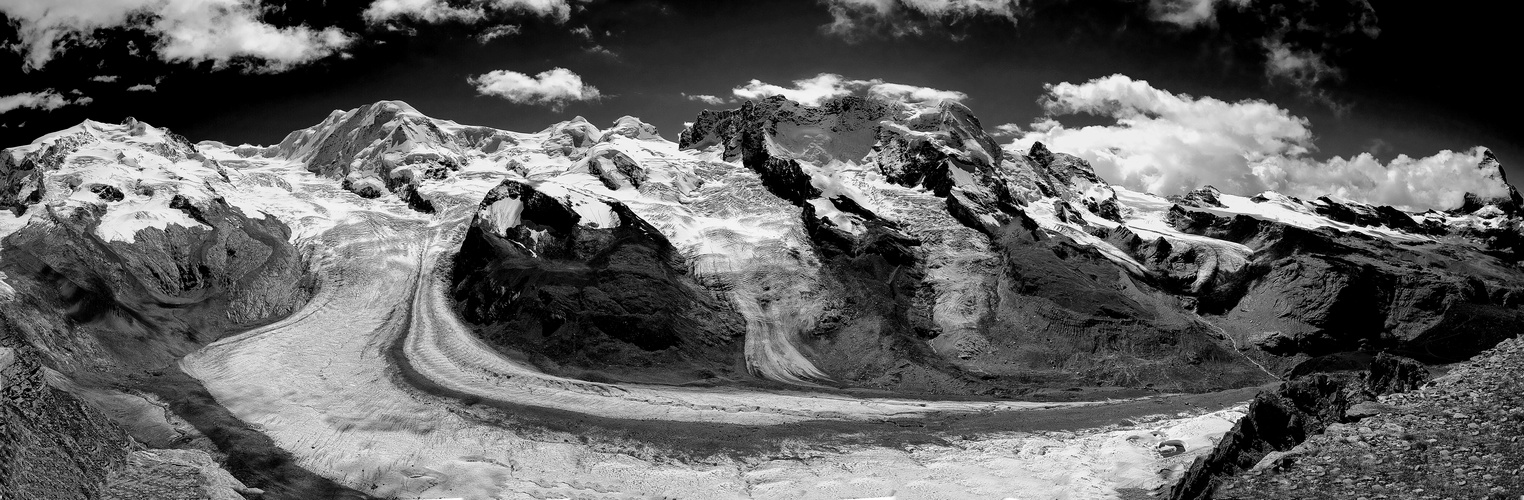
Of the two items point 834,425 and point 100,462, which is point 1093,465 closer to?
point 834,425

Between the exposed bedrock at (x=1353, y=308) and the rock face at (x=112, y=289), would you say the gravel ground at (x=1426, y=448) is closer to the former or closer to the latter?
the rock face at (x=112, y=289)

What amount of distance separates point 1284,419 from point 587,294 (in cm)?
9187

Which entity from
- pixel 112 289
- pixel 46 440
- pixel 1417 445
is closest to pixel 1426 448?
pixel 1417 445

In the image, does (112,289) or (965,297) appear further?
(965,297)

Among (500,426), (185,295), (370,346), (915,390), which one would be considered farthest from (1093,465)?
(185,295)

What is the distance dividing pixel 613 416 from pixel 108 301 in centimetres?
6861

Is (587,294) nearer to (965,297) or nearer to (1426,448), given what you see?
(965,297)

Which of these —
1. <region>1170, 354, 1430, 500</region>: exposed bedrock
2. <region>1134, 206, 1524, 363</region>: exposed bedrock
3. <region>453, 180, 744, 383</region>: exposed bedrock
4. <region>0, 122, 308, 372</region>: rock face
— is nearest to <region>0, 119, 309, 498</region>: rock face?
<region>0, 122, 308, 372</region>: rock face

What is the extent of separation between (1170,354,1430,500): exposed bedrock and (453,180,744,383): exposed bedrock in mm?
67621

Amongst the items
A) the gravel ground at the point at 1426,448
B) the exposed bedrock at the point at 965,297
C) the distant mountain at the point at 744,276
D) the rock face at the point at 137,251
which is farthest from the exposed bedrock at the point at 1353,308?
the rock face at the point at 137,251

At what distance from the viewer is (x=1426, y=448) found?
25969mm

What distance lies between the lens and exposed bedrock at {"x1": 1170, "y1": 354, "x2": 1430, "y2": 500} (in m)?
35.3

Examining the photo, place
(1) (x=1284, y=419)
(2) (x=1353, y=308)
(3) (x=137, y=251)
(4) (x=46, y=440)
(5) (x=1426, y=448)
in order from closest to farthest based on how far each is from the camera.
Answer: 1. (5) (x=1426, y=448)
2. (4) (x=46, y=440)
3. (1) (x=1284, y=419)
4. (3) (x=137, y=251)
5. (2) (x=1353, y=308)

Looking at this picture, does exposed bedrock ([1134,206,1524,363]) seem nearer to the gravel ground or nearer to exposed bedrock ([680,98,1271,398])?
exposed bedrock ([680,98,1271,398])
